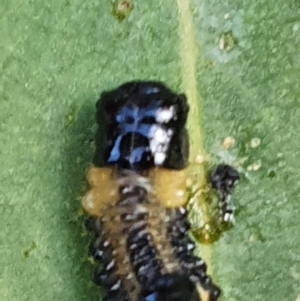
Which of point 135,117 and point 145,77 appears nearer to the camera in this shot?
point 135,117

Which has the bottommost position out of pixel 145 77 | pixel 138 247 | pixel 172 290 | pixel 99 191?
pixel 172 290

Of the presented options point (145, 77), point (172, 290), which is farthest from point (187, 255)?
point (145, 77)

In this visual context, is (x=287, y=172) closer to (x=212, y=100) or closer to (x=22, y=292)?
(x=212, y=100)

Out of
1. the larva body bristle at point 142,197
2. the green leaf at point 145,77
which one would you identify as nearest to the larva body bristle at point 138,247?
the larva body bristle at point 142,197

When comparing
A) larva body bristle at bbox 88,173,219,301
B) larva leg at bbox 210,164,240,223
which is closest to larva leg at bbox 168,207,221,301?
larva body bristle at bbox 88,173,219,301

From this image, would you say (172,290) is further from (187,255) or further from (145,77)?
(145,77)

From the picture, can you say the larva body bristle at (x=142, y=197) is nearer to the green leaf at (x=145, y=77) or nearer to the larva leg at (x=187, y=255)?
the larva leg at (x=187, y=255)
